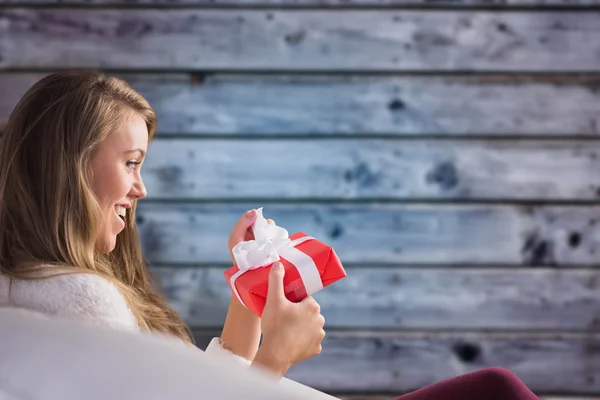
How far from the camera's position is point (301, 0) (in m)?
2.00

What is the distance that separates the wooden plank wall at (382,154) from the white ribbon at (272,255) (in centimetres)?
90

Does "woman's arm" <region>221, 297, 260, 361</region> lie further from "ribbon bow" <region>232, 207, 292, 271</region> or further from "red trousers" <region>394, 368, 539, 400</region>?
"red trousers" <region>394, 368, 539, 400</region>

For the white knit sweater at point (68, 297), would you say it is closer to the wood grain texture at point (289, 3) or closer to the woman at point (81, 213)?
the woman at point (81, 213)

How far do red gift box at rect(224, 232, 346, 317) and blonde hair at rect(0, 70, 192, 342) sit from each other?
165mm

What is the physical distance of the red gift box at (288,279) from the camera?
40.5 inches

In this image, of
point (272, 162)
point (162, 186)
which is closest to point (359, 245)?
point (272, 162)

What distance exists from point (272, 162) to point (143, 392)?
1.55 m

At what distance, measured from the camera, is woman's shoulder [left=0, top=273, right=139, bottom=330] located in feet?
2.80

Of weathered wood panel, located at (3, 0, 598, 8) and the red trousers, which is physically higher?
weathered wood panel, located at (3, 0, 598, 8)

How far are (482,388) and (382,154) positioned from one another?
42.2 inches

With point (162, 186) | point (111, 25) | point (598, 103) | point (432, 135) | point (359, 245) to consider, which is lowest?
point (359, 245)

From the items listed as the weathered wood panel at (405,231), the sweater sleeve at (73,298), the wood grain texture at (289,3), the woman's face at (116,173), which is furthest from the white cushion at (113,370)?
the wood grain texture at (289,3)

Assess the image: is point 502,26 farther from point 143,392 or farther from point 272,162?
point 143,392

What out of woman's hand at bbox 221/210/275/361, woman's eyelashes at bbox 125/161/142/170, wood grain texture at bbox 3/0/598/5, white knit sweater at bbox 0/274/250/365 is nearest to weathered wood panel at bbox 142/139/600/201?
wood grain texture at bbox 3/0/598/5
